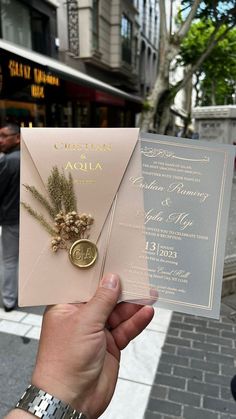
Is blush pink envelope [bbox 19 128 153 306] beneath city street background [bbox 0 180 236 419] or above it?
above

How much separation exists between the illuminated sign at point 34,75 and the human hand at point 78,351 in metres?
6.22

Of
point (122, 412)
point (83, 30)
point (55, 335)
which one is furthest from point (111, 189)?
point (83, 30)

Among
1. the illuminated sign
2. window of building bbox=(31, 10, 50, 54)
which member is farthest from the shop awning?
window of building bbox=(31, 10, 50, 54)

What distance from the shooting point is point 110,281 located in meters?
1.17

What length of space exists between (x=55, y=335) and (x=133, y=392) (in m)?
1.83

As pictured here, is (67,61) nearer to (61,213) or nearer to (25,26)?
(25,26)

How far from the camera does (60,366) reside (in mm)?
1153

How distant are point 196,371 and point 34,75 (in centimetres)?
615

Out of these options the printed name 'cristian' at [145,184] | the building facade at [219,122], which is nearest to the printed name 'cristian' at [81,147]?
the printed name 'cristian' at [145,184]

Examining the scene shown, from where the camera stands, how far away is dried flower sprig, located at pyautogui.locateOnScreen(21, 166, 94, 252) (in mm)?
1186

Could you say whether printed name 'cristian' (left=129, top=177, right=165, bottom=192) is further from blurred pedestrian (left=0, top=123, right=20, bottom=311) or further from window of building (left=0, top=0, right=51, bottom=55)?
window of building (left=0, top=0, right=51, bottom=55)

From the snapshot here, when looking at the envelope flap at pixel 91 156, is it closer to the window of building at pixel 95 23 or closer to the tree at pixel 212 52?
A: the window of building at pixel 95 23

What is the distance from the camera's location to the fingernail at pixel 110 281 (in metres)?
1.17

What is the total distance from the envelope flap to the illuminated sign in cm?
597
